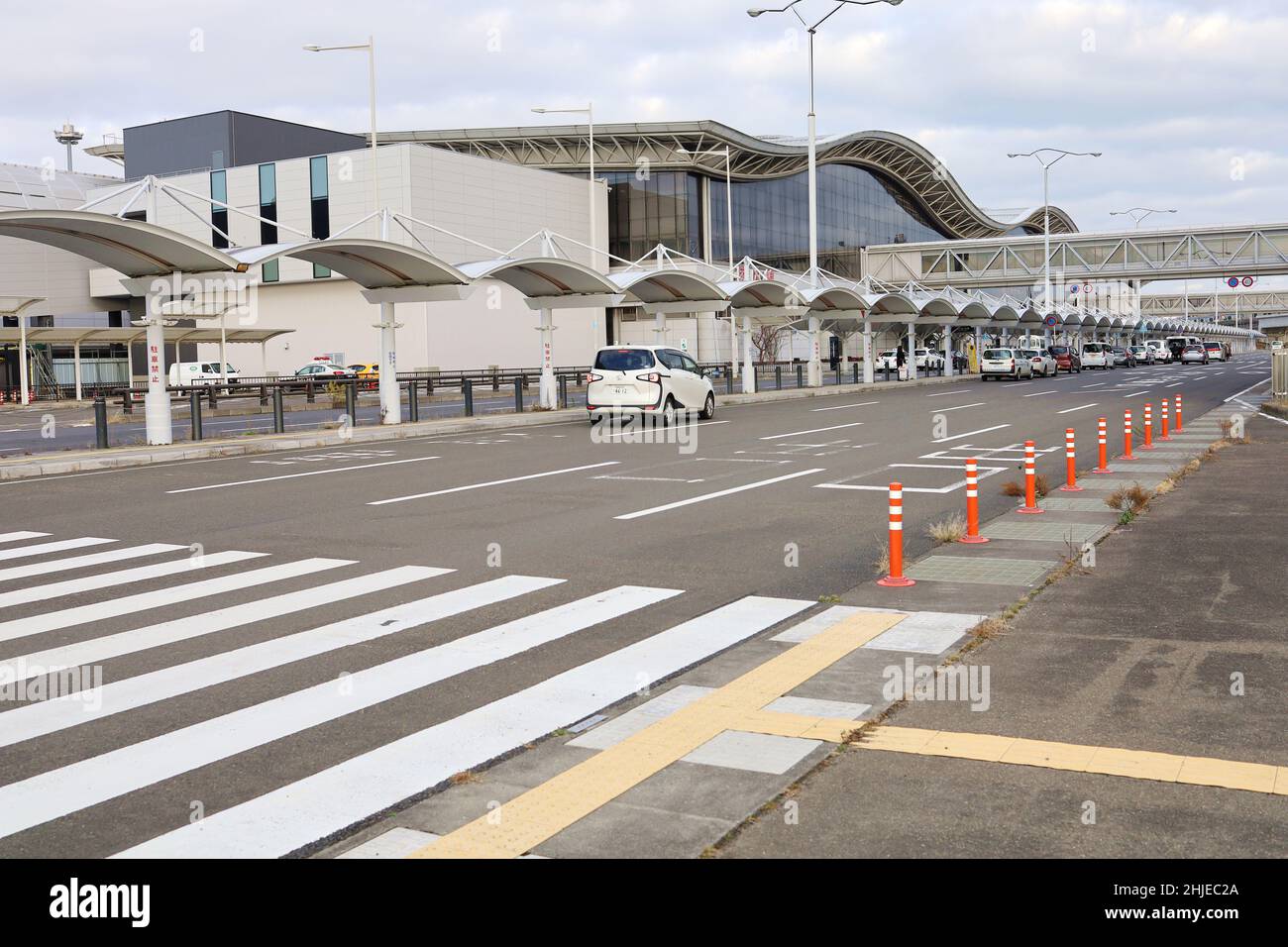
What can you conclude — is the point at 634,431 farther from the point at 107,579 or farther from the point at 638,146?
the point at 638,146

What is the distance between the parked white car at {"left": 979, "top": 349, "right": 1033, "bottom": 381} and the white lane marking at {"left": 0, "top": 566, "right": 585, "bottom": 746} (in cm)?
5177

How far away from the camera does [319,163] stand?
214ft

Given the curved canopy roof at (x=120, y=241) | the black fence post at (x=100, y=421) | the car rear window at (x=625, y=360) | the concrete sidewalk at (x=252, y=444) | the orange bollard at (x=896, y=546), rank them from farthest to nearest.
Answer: the car rear window at (x=625, y=360) → the black fence post at (x=100, y=421) → the curved canopy roof at (x=120, y=241) → the concrete sidewalk at (x=252, y=444) → the orange bollard at (x=896, y=546)

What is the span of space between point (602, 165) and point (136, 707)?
249 ft

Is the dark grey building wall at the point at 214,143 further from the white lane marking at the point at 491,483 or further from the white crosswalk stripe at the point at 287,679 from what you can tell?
the white crosswalk stripe at the point at 287,679

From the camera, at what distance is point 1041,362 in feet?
211

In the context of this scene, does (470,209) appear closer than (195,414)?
No

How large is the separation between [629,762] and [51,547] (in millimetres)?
8777

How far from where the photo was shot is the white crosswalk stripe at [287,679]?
203 inches

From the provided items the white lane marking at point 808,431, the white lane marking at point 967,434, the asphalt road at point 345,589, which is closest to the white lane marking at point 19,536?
the asphalt road at point 345,589

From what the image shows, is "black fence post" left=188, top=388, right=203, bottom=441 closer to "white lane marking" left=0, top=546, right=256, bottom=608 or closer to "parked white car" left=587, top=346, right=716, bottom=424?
"parked white car" left=587, top=346, right=716, bottom=424

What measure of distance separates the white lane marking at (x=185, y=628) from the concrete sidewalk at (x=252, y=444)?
12.2m

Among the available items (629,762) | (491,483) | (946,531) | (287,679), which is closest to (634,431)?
(491,483)
